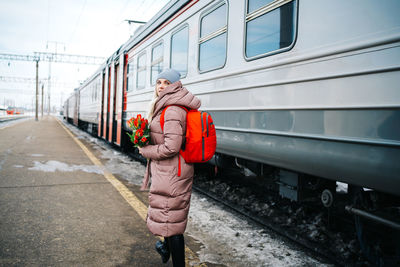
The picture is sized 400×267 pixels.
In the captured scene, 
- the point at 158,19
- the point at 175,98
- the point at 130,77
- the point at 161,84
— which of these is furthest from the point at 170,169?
the point at 130,77

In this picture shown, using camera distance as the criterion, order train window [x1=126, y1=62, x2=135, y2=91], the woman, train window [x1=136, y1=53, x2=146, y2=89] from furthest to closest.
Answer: train window [x1=126, y1=62, x2=135, y2=91] → train window [x1=136, y1=53, x2=146, y2=89] → the woman

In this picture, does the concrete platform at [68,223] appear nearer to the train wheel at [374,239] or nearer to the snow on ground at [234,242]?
the snow on ground at [234,242]

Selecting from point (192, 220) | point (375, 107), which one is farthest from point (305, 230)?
point (375, 107)

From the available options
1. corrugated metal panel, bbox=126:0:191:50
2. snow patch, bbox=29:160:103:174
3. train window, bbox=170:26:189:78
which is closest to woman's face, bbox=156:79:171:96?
train window, bbox=170:26:189:78

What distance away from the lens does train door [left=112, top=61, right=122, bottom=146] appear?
29.4 feet

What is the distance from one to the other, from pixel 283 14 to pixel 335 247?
7.30ft

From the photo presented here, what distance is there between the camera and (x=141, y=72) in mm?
7309

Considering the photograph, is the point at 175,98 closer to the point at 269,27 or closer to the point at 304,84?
the point at 304,84

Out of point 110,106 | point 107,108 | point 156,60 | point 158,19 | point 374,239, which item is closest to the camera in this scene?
point 374,239

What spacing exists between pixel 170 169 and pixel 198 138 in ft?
0.91

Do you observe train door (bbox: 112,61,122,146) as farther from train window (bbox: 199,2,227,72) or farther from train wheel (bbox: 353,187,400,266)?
train wheel (bbox: 353,187,400,266)

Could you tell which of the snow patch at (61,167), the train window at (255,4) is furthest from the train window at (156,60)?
the train window at (255,4)

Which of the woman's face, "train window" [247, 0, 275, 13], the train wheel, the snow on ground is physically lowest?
the snow on ground

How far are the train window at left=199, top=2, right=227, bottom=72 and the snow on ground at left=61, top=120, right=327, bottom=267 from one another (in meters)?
1.81
